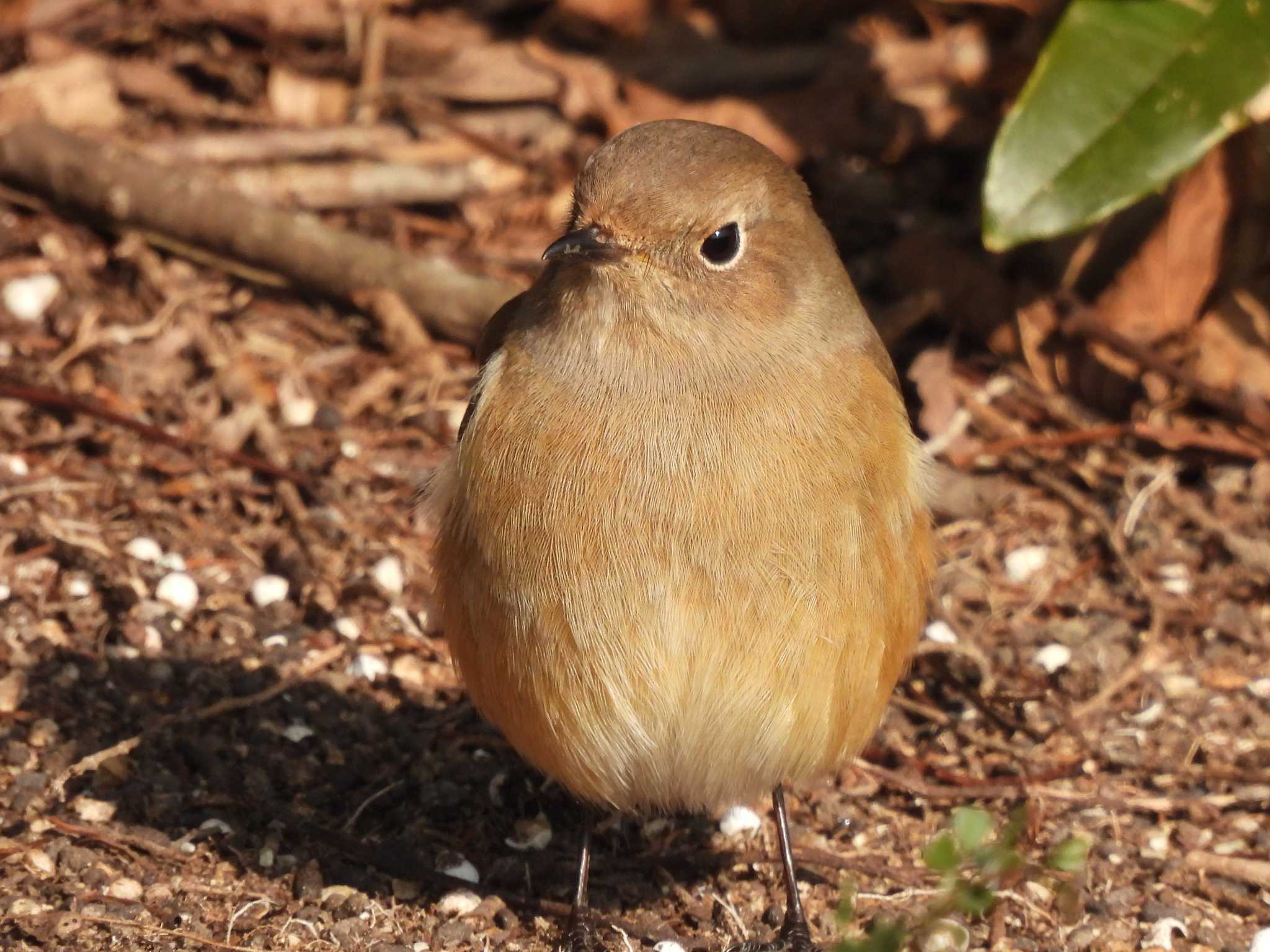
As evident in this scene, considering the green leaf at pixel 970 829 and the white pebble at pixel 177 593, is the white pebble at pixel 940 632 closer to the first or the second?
the white pebble at pixel 177 593

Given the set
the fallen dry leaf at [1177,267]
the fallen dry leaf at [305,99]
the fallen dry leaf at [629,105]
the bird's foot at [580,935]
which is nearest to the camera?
the bird's foot at [580,935]

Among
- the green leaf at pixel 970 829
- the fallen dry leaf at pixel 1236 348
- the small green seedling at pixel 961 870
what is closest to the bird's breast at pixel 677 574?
the small green seedling at pixel 961 870

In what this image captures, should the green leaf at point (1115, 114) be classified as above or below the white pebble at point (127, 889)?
above

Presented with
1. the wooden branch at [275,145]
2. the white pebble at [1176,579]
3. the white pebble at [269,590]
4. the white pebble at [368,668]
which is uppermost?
the wooden branch at [275,145]

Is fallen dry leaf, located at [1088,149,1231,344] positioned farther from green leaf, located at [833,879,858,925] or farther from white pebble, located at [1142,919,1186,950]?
green leaf, located at [833,879,858,925]

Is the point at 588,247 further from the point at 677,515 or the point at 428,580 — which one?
the point at 428,580

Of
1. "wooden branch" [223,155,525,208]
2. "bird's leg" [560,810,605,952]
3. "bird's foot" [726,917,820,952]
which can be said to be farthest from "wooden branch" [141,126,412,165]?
"bird's foot" [726,917,820,952]
